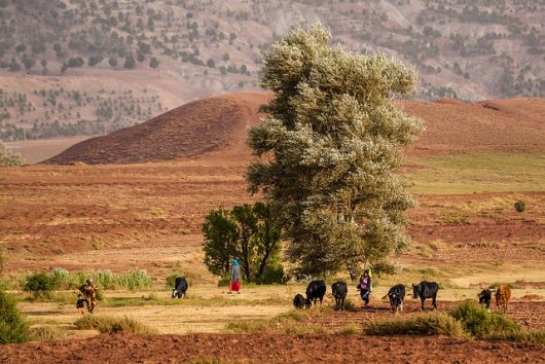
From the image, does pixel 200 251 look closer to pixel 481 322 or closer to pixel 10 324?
pixel 10 324

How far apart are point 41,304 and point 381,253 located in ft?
42.3

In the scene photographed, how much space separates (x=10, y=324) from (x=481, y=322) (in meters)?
11.3

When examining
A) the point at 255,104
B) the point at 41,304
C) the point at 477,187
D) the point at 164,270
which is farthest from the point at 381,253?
the point at 255,104

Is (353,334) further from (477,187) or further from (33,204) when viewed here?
(477,187)

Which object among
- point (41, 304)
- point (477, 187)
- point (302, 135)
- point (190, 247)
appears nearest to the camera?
point (41, 304)

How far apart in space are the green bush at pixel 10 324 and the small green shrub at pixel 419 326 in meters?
8.28

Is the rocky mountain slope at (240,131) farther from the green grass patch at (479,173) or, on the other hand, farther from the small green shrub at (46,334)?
the small green shrub at (46,334)

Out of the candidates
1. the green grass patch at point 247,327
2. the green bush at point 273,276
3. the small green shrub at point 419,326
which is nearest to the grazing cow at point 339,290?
the green grass patch at point 247,327

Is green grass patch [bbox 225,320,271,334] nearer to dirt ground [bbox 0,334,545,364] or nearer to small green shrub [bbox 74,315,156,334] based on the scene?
dirt ground [bbox 0,334,545,364]

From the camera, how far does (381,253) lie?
131 ft

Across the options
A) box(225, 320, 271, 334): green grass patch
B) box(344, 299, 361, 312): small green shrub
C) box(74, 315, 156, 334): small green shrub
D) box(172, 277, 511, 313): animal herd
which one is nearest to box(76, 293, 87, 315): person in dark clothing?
box(74, 315, 156, 334): small green shrub

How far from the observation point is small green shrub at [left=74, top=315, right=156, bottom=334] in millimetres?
26078

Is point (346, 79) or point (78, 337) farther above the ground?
point (346, 79)

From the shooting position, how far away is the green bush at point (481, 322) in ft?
80.6
